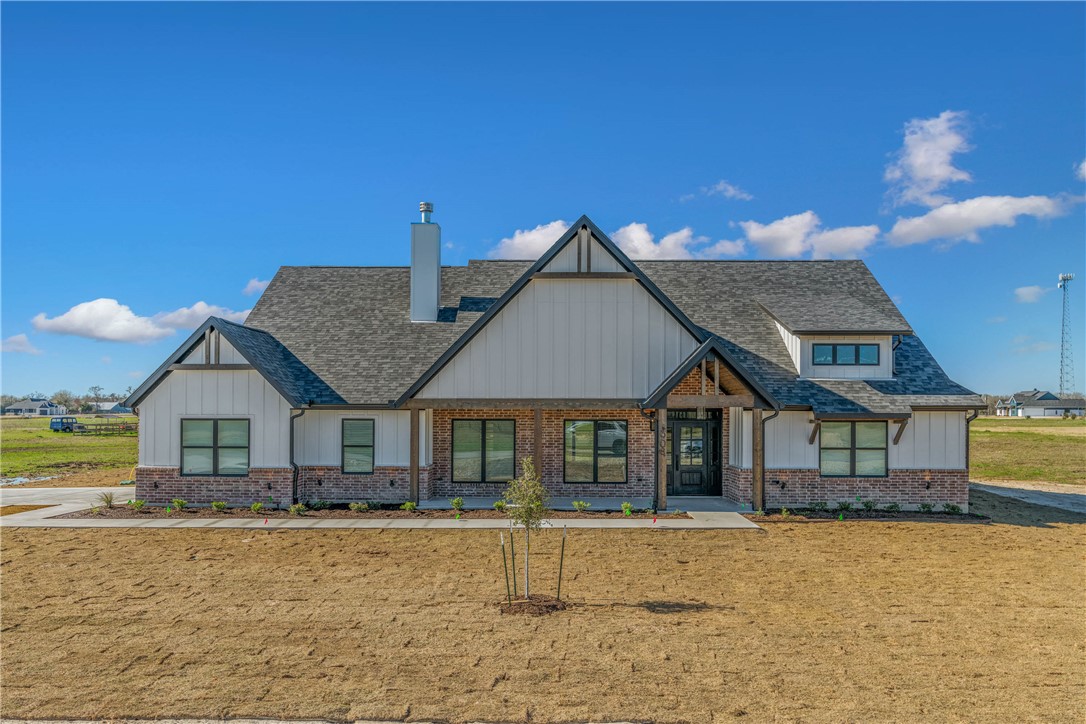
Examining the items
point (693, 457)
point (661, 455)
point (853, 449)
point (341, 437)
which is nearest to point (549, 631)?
point (661, 455)

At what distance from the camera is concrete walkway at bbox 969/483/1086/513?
18.8 m

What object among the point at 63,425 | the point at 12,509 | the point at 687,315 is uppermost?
the point at 687,315

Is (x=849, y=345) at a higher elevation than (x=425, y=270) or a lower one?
lower

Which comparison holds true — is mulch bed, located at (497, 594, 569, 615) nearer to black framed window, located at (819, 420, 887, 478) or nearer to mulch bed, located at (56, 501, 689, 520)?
mulch bed, located at (56, 501, 689, 520)

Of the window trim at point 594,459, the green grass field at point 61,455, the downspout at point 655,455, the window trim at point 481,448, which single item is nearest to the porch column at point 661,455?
the downspout at point 655,455

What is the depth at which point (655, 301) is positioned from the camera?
55.5 ft

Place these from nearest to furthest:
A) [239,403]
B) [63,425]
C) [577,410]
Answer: [239,403] < [577,410] < [63,425]

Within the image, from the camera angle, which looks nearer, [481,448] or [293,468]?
[293,468]

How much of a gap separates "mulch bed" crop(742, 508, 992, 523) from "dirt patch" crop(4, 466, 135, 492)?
19.5 meters

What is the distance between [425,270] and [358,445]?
6.28 m

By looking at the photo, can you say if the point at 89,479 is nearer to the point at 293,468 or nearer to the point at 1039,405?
the point at 293,468

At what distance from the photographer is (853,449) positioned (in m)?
17.1

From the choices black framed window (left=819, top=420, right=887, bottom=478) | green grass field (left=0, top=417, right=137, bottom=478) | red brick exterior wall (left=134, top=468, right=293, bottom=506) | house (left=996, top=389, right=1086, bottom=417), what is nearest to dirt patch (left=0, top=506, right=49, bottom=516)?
red brick exterior wall (left=134, top=468, right=293, bottom=506)

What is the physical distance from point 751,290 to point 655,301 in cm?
599
